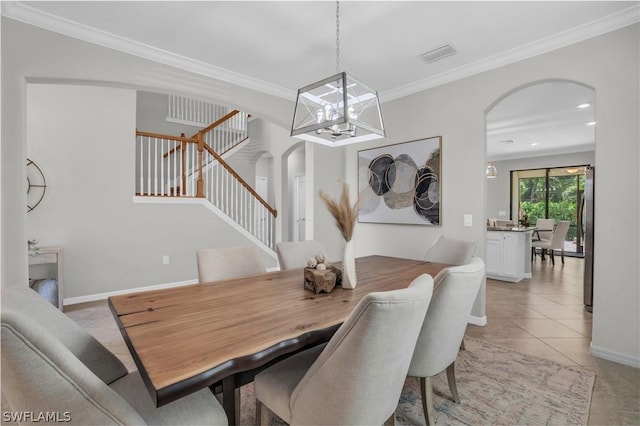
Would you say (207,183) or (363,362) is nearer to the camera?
(363,362)

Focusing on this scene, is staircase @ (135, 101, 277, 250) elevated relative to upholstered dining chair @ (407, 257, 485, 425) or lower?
elevated

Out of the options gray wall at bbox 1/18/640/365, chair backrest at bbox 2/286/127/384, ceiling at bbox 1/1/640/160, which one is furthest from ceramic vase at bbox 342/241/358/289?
gray wall at bbox 1/18/640/365

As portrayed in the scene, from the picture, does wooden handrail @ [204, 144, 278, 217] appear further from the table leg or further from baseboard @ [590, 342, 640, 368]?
baseboard @ [590, 342, 640, 368]

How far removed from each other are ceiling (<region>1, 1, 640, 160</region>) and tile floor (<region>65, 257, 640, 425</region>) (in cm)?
259

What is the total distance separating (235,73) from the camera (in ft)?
10.7

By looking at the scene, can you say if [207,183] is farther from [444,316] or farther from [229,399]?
[444,316]

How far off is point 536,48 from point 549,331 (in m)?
2.66

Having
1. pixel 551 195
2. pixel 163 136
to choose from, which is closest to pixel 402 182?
pixel 163 136

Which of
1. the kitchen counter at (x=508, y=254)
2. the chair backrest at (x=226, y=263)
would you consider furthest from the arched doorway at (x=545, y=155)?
the chair backrest at (x=226, y=263)

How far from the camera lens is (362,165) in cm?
416

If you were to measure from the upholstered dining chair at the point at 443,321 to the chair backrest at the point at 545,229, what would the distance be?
7143 millimetres

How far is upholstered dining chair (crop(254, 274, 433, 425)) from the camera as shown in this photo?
3.03 feet

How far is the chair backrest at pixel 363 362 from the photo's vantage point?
92 centimetres

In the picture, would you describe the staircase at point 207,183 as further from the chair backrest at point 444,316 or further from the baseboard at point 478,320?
the chair backrest at point 444,316
